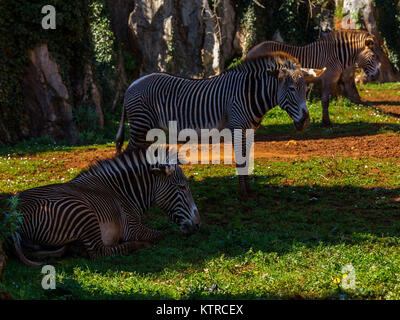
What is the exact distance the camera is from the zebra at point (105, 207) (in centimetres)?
645

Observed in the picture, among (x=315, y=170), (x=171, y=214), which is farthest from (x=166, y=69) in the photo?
(x=171, y=214)

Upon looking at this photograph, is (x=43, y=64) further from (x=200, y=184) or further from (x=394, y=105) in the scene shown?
(x=394, y=105)

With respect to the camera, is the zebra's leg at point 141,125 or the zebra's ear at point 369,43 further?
the zebra's ear at point 369,43

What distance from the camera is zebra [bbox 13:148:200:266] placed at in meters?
6.45

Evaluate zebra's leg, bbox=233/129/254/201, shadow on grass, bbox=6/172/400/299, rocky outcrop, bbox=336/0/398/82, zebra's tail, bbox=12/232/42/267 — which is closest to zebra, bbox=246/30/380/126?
shadow on grass, bbox=6/172/400/299

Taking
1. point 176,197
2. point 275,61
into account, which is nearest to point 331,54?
point 275,61

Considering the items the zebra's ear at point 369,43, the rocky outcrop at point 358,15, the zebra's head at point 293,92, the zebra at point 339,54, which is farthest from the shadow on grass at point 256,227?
the rocky outcrop at point 358,15

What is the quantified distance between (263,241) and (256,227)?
40.4 inches

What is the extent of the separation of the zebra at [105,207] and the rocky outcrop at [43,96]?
9.37 m

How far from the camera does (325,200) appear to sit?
9.77 metres

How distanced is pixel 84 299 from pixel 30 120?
40.0 ft

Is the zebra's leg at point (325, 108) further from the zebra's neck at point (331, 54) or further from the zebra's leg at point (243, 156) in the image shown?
the zebra's leg at point (243, 156)

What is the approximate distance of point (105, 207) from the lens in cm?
700

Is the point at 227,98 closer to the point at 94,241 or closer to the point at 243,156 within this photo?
the point at 243,156
